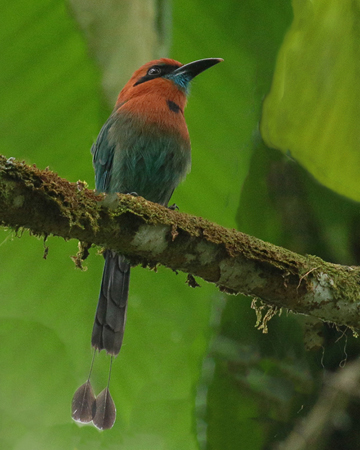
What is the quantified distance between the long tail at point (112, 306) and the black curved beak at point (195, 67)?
1.10m

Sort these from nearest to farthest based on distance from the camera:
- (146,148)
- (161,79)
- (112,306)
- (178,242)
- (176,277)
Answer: (178,242) → (112,306) → (176,277) → (146,148) → (161,79)

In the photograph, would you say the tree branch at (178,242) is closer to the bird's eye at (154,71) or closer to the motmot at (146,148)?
the motmot at (146,148)

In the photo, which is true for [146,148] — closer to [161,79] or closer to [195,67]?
[195,67]

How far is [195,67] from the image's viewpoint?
2953 millimetres

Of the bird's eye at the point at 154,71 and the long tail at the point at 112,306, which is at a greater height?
the bird's eye at the point at 154,71

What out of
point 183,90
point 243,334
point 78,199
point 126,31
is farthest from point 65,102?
point 243,334

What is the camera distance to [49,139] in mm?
2346

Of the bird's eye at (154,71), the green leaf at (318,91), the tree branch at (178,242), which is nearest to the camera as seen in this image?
the tree branch at (178,242)

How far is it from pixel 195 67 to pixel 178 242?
1.39 metres

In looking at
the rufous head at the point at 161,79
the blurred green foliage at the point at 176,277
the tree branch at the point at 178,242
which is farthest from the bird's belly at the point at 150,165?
the tree branch at the point at 178,242

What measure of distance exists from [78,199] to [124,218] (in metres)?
0.18

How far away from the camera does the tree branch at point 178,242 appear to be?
64.0 inches

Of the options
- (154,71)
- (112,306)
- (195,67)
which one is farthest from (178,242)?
(154,71)

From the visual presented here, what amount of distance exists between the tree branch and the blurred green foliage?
0.35 metres
